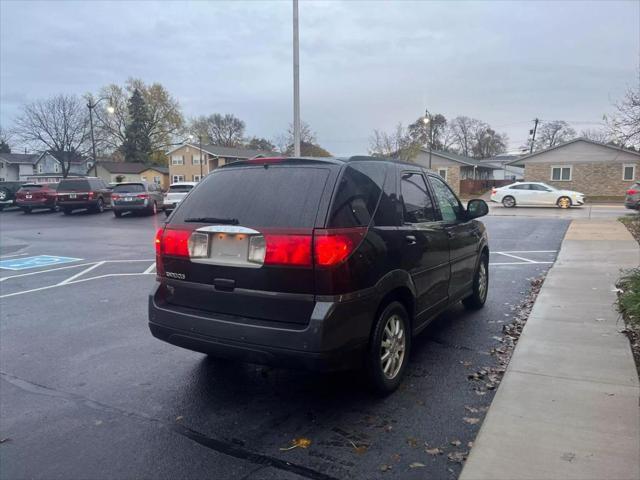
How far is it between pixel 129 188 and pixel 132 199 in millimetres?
746

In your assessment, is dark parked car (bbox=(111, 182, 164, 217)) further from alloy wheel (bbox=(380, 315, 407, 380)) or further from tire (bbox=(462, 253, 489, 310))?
alloy wheel (bbox=(380, 315, 407, 380))

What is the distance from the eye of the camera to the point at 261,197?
11.9 feet

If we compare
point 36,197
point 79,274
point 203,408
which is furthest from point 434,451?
point 36,197

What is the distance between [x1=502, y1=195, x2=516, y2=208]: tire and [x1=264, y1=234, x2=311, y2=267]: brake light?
29.2 meters

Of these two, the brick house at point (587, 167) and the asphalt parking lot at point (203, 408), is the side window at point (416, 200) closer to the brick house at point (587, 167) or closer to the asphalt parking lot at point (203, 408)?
the asphalt parking lot at point (203, 408)

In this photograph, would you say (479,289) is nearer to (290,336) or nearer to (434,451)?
(434,451)

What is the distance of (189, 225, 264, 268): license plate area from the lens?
342 cm

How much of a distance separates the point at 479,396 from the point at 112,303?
5375 millimetres

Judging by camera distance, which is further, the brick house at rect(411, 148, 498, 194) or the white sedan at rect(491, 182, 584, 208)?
the brick house at rect(411, 148, 498, 194)

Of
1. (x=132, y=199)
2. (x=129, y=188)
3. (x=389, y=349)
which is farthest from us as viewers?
(x=129, y=188)

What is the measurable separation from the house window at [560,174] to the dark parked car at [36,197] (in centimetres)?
3817

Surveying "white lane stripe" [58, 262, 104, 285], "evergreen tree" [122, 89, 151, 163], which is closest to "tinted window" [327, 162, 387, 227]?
"white lane stripe" [58, 262, 104, 285]

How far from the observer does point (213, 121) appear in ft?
285

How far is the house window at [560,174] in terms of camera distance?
41.9 metres
